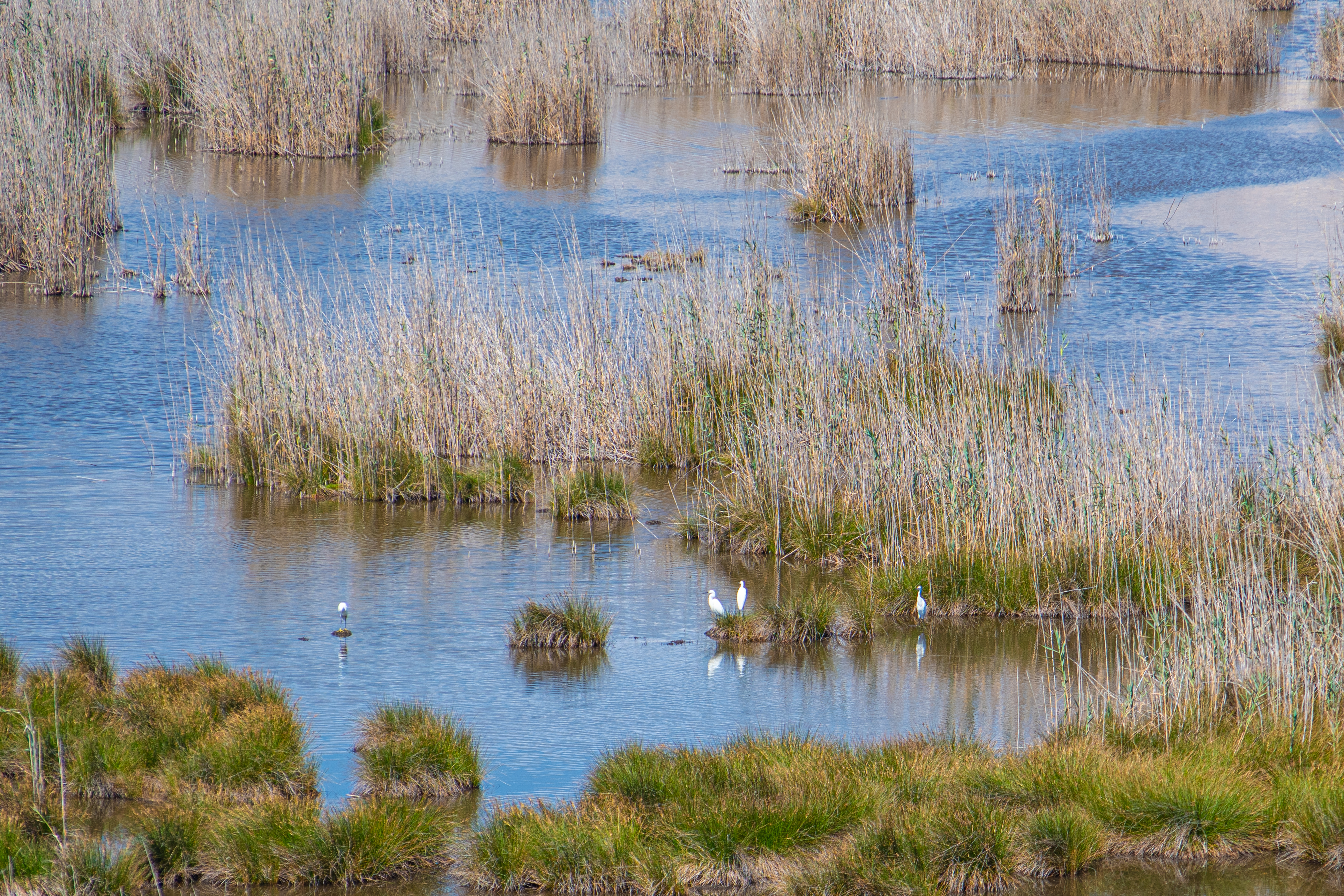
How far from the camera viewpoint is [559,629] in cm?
880

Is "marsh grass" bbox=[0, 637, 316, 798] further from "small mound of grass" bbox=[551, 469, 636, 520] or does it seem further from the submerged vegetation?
"small mound of grass" bbox=[551, 469, 636, 520]

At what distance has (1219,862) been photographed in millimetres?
6359

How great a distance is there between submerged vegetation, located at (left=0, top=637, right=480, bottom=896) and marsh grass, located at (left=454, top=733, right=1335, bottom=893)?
0.43 m

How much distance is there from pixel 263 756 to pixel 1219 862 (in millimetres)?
4069

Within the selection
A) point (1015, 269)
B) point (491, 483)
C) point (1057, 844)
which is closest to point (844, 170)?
point (1015, 269)

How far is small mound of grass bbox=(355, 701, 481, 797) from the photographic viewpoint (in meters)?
6.80

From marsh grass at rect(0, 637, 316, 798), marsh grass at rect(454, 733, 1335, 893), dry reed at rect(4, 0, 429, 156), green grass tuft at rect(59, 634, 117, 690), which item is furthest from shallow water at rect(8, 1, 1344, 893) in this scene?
dry reed at rect(4, 0, 429, 156)

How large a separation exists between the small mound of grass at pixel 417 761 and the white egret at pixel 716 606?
223cm

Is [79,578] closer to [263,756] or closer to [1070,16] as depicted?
[263,756]

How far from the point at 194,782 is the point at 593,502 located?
196 inches

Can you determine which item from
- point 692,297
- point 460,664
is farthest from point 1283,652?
point 692,297

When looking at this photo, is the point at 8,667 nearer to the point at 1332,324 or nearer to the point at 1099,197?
the point at 1332,324

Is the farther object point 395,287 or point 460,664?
point 395,287

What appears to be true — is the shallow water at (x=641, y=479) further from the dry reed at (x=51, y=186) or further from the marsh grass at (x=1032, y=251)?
the dry reed at (x=51, y=186)
